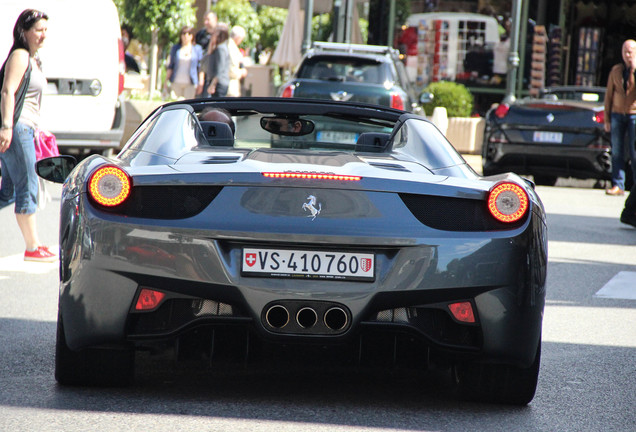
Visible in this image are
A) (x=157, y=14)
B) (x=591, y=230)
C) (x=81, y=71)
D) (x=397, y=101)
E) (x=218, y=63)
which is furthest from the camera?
(x=157, y=14)

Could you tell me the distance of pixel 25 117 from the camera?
8.55 m

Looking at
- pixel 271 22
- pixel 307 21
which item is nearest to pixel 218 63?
pixel 307 21

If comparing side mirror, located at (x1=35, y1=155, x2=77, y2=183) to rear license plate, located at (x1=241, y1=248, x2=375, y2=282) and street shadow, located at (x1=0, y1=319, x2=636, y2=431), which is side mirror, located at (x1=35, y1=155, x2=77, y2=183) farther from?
rear license plate, located at (x1=241, y1=248, x2=375, y2=282)

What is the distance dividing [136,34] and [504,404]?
24.0m

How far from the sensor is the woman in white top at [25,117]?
8.38 metres

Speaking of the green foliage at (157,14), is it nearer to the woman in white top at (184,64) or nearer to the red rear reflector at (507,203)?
the woman in white top at (184,64)

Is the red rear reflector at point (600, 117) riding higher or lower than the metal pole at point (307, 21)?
lower

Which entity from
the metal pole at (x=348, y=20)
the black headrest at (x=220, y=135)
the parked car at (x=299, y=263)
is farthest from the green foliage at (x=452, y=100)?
the parked car at (x=299, y=263)

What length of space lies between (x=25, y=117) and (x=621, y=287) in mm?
4269

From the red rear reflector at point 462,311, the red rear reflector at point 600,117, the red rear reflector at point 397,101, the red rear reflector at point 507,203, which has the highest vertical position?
the red rear reflector at point 507,203

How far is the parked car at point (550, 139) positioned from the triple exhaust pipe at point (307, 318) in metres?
12.3

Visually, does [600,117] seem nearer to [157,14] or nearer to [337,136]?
[337,136]

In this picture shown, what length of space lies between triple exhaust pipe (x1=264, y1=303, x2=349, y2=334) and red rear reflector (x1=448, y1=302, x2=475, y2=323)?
15.1 inches

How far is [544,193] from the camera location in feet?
52.2
